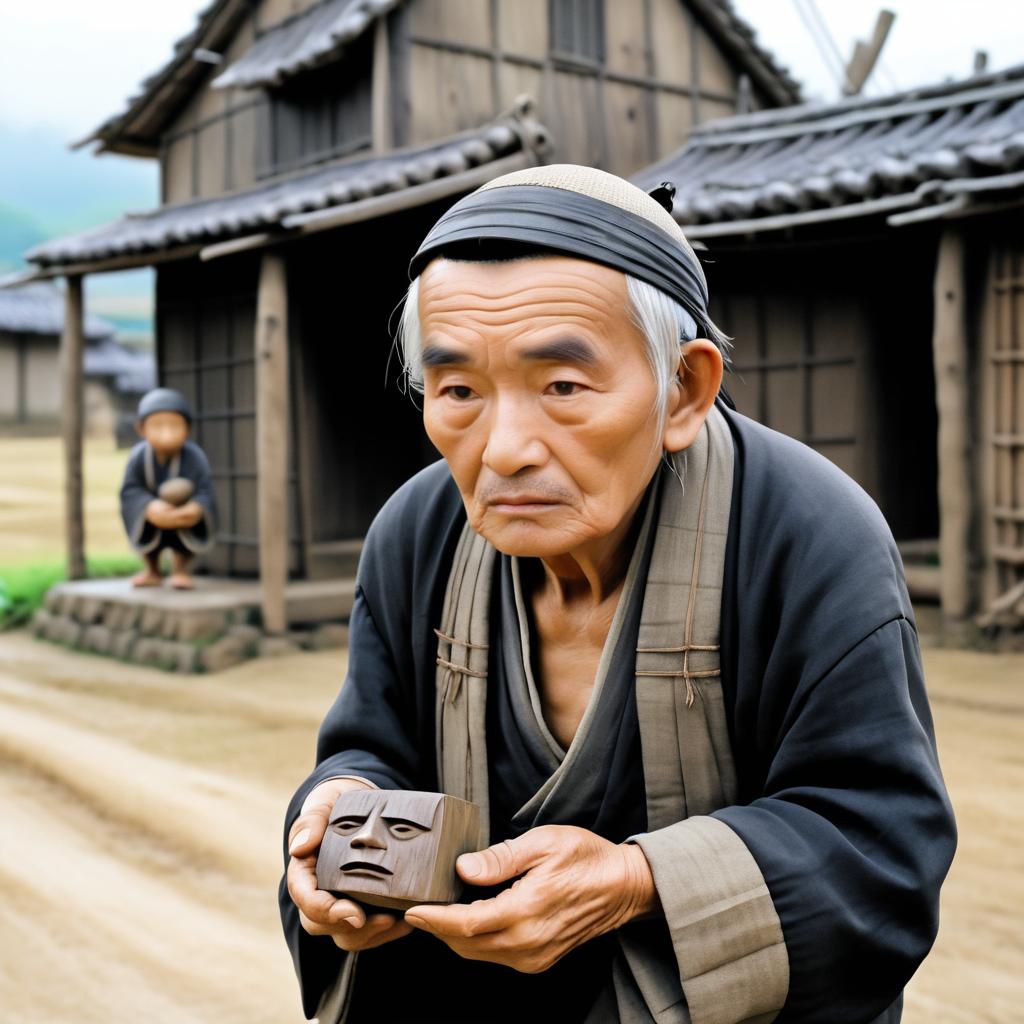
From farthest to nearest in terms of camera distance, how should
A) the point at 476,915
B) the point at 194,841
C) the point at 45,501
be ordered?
the point at 45,501 → the point at 194,841 → the point at 476,915

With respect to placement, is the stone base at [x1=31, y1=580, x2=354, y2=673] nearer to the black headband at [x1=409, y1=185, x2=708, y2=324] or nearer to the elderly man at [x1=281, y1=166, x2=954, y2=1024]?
the elderly man at [x1=281, y1=166, x2=954, y2=1024]

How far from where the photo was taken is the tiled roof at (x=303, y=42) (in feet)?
28.5

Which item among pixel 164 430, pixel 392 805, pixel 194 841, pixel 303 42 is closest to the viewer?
pixel 392 805

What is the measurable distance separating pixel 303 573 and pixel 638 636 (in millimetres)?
7798

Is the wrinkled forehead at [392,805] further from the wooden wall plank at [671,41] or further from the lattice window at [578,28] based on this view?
the wooden wall plank at [671,41]

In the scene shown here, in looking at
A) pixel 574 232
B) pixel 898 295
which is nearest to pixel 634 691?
pixel 574 232

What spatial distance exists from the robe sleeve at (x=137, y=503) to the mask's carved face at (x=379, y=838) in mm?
7255

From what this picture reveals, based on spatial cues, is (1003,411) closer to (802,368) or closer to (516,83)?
(802,368)

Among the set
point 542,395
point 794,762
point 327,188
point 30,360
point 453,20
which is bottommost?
point 794,762

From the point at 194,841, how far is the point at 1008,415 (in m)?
5.07

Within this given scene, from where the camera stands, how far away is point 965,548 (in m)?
6.85

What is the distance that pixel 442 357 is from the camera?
1.61 meters

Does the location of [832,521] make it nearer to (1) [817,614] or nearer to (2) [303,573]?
(1) [817,614]

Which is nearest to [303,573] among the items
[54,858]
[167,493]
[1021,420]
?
[167,493]
